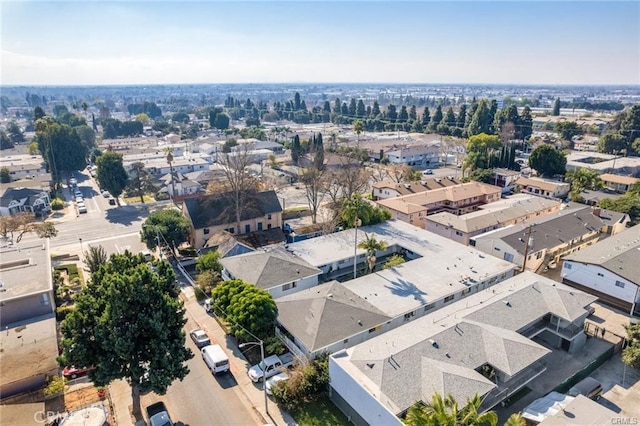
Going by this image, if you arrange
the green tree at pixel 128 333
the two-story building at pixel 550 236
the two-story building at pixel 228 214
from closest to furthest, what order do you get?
the green tree at pixel 128 333, the two-story building at pixel 550 236, the two-story building at pixel 228 214

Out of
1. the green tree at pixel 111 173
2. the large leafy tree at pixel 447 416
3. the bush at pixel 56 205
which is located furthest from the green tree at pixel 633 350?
the bush at pixel 56 205

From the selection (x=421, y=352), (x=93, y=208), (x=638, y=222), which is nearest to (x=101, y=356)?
(x=421, y=352)

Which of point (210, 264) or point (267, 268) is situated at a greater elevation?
point (267, 268)

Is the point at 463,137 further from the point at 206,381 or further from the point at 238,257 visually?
the point at 206,381

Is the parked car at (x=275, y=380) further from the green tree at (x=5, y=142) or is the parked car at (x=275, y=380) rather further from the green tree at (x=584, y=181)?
the green tree at (x=5, y=142)

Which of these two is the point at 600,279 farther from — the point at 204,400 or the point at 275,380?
the point at 204,400

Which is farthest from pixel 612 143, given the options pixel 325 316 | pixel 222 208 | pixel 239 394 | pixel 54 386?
pixel 54 386

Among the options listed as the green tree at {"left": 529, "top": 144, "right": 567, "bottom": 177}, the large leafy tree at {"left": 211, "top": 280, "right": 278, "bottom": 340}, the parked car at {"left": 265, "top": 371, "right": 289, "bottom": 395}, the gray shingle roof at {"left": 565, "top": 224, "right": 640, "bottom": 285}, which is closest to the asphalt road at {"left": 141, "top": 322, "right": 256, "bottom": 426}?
the parked car at {"left": 265, "top": 371, "right": 289, "bottom": 395}
